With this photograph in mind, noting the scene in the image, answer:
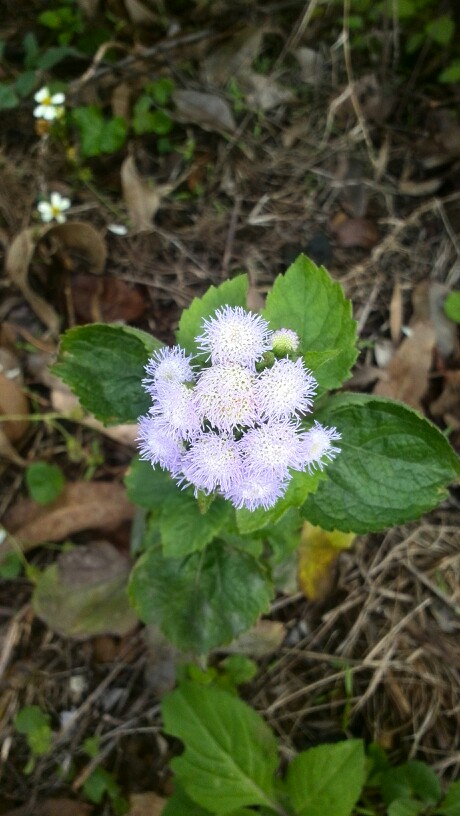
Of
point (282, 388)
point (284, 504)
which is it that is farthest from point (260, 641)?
point (282, 388)

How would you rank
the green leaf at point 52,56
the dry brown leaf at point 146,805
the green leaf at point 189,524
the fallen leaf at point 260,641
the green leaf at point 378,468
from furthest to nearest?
the green leaf at point 52,56 → the fallen leaf at point 260,641 → the dry brown leaf at point 146,805 → the green leaf at point 189,524 → the green leaf at point 378,468

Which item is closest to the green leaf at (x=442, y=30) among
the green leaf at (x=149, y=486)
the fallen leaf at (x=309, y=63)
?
the fallen leaf at (x=309, y=63)

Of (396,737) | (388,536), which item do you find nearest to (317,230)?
(388,536)

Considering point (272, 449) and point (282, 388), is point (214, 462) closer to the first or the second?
point (272, 449)

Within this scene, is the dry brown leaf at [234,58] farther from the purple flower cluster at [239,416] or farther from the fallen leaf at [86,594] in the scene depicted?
the fallen leaf at [86,594]

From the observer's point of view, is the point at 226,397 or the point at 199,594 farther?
the point at 199,594

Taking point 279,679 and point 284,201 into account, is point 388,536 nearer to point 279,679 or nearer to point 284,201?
point 279,679
